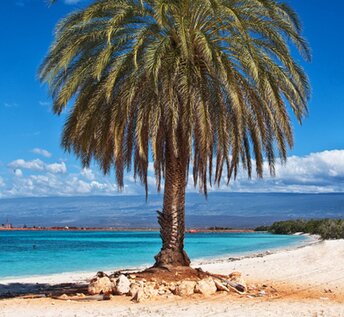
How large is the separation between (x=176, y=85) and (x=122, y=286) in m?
5.64

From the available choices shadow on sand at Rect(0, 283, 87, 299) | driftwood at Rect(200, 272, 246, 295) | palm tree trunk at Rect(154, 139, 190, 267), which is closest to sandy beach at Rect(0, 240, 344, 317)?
driftwood at Rect(200, 272, 246, 295)

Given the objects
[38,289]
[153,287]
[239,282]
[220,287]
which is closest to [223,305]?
[220,287]

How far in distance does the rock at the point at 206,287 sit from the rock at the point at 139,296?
5.32ft

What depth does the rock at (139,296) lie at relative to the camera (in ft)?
47.5

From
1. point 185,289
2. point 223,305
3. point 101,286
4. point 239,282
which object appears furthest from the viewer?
point 239,282

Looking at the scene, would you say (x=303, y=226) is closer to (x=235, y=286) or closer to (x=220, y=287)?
(x=235, y=286)

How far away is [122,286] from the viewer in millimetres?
15383

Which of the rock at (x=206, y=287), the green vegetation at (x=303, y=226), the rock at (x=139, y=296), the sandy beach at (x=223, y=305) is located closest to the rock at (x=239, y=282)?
the sandy beach at (x=223, y=305)

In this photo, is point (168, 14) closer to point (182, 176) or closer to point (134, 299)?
point (182, 176)

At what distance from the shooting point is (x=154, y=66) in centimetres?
1498

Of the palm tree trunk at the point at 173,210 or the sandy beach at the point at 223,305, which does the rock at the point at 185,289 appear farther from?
the palm tree trunk at the point at 173,210

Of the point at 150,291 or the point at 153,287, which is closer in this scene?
the point at 150,291

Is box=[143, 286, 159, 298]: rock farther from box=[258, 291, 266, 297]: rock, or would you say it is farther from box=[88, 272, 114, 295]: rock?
box=[258, 291, 266, 297]: rock

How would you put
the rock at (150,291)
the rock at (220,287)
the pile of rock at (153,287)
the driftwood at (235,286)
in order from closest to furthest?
the rock at (150,291)
the pile of rock at (153,287)
the rock at (220,287)
the driftwood at (235,286)
